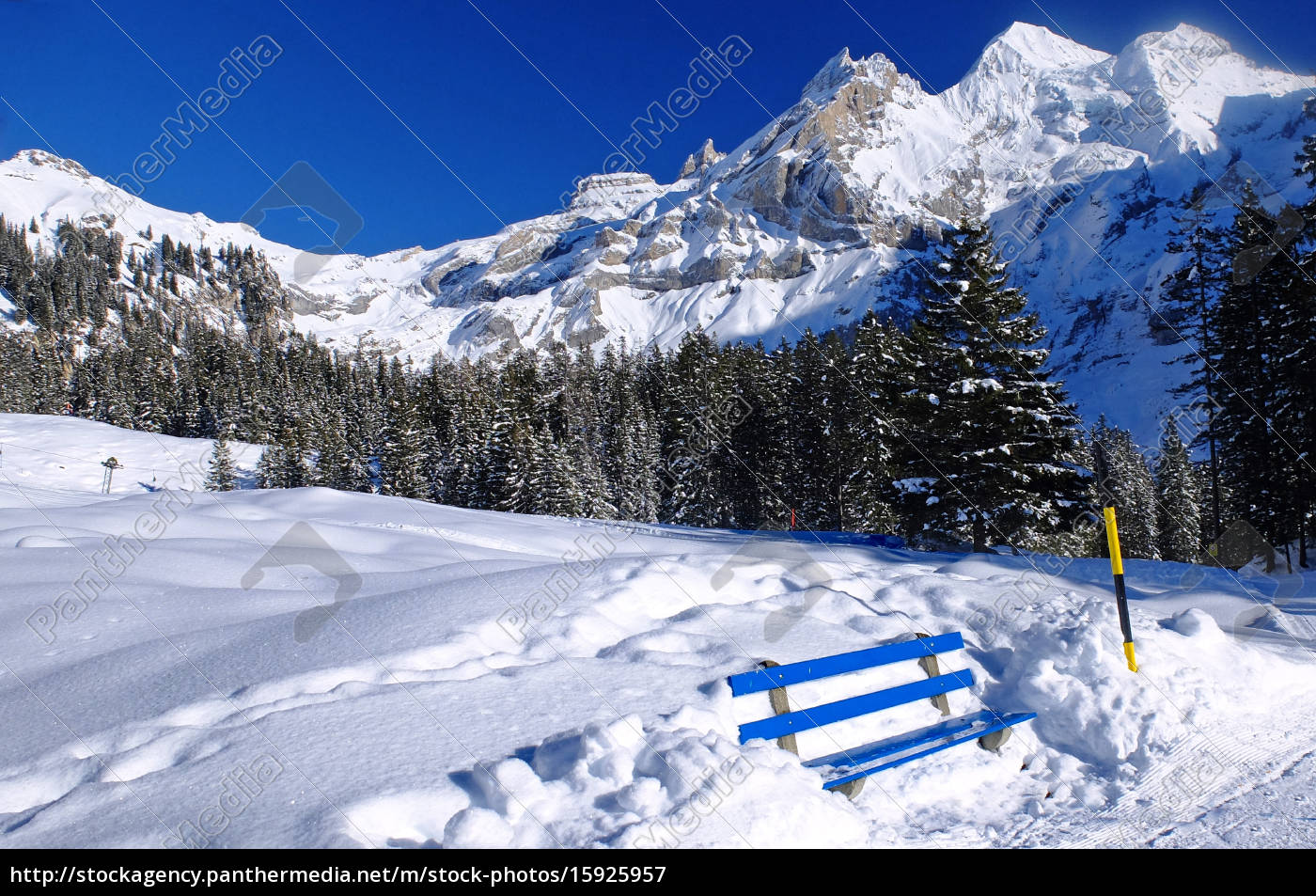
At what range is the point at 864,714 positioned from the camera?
5.30 meters

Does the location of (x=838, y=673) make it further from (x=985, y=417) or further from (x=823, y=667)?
(x=985, y=417)

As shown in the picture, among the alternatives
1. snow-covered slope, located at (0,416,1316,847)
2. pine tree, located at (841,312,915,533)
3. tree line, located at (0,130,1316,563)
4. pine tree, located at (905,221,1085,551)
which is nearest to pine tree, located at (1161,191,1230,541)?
tree line, located at (0,130,1316,563)

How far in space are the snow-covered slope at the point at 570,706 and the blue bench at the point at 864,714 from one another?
0.46 ft

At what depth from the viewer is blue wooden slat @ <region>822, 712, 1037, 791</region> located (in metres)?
4.44

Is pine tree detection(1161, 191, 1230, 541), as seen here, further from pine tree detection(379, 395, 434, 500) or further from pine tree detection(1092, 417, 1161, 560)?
pine tree detection(379, 395, 434, 500)

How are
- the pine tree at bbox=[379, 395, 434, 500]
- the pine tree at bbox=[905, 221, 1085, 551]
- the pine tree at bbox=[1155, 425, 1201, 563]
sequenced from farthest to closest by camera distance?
1. the pine tree at bbox=[379, 395, 434, 500]
2. the pine tree at bbox=[1155, 425, 1201, 563]
3. the pine tree at bbox=[905, 221, 1085, 551]

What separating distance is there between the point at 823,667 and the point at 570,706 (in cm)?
191

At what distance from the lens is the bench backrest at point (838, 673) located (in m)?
4.86

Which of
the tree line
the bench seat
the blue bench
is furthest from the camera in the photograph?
the tree line

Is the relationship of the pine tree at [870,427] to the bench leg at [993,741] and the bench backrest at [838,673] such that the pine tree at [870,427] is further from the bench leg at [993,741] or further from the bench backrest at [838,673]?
the bench leg at [993,741]

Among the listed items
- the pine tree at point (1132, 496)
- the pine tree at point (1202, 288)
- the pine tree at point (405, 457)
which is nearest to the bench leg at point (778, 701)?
the pine tree at point (1202, 288)

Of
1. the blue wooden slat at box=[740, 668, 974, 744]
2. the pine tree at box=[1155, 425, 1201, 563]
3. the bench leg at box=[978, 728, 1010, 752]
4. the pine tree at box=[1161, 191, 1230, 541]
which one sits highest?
the pine tree at box=[1161, 191, 1230, 541]
